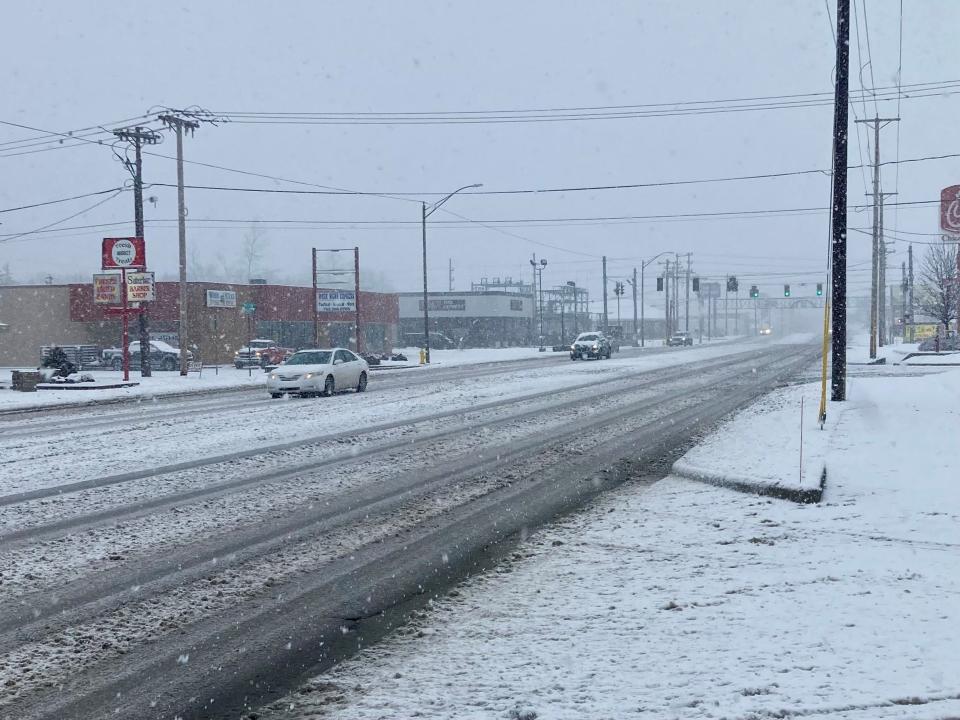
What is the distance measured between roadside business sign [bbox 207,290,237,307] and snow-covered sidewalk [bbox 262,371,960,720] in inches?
2037

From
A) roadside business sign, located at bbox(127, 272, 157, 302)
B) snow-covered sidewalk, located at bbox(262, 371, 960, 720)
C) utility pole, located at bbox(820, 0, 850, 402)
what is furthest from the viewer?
roadside business sign, located at bbox(127, 272, 157, 302)

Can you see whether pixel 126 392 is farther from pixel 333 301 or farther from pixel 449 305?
pixel 449 305

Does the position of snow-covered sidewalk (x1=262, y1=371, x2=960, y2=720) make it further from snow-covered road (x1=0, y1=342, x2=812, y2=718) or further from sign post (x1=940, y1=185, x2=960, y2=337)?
sign post (x1=940, y1=185, x2=960, y2=337)

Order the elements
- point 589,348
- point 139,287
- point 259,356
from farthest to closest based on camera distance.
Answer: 1. point 589,348
2. point 259,356
3. point 139,287

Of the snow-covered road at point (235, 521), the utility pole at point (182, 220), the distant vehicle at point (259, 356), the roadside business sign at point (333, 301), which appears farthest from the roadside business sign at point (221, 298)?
the snow-covered road at point (235, 521)

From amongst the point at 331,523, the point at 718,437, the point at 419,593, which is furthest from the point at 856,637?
the point at 718,437

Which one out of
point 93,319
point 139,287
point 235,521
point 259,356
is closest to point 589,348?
point 259,356

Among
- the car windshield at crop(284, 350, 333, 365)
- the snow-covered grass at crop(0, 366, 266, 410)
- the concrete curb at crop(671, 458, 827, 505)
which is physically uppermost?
the car windshield at crop(284, 350, 333, 365)

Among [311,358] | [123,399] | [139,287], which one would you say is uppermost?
[139,287]

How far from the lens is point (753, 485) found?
396 inches

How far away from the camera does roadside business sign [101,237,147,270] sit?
125ft

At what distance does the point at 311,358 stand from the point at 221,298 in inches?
1345

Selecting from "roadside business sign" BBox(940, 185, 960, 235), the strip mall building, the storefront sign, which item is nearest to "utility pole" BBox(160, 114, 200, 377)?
the strip mall building

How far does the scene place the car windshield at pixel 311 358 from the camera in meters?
26.9
